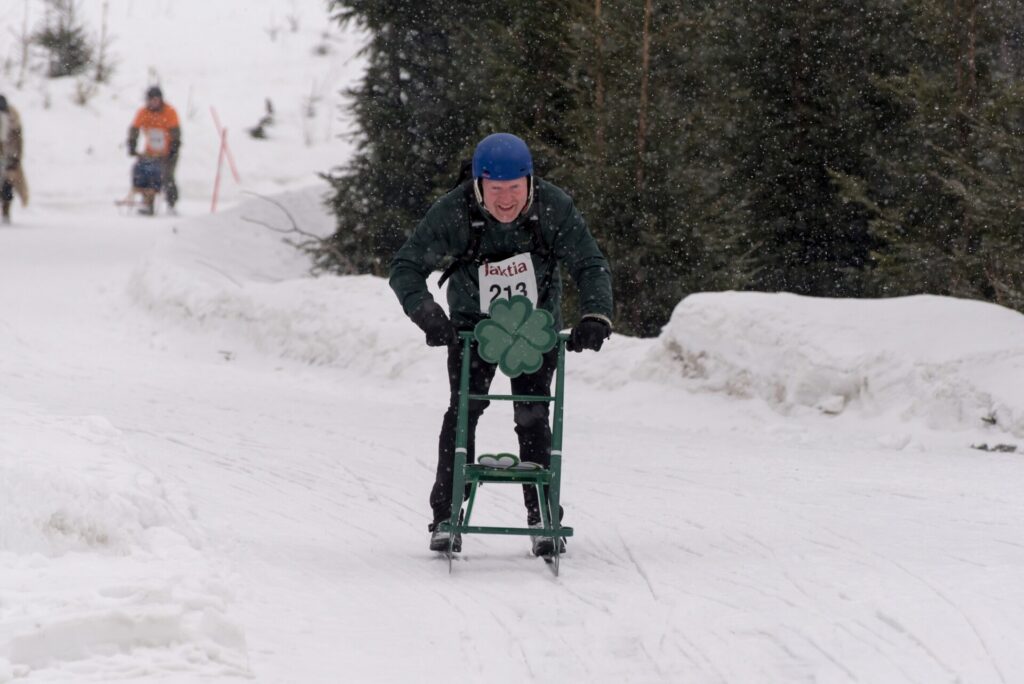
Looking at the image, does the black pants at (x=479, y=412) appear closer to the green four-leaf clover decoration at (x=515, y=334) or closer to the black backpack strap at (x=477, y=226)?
the green four-leaf clover decoration at (x=515, y=334)

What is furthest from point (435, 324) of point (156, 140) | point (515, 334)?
point (156, 140)

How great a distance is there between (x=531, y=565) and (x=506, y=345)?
0.99m

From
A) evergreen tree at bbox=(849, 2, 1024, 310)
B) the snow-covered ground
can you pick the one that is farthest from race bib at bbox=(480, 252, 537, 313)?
evergreen tree at bbox=(849, 2, 1024, 310)

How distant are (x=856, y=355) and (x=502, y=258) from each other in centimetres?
519

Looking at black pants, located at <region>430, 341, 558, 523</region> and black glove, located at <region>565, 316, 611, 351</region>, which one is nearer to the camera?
black glove, located at <region>565, 316, 611, 351</region>

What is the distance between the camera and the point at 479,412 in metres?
6.23

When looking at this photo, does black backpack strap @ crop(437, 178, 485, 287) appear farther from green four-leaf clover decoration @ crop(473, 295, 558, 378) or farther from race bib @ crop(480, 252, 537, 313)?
green four-leaf clover decoration @ crop(473, 295, 558, 378)

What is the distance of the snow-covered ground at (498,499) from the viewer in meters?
4.41

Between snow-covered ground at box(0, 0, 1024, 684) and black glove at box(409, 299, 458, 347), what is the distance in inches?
A: 37.6

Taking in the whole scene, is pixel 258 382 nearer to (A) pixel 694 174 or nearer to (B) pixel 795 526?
(A) pixel 694 174

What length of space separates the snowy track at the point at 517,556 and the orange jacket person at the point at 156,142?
52.5 ft

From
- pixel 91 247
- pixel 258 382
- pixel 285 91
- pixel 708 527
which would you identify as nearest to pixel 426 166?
pixel 258 382

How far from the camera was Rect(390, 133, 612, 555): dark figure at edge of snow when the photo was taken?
558 centimetres

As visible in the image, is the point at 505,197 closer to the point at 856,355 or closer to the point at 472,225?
the point at 472,225
